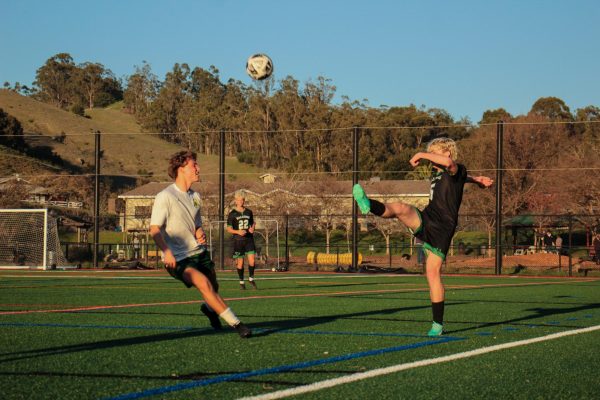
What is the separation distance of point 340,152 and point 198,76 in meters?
56.9

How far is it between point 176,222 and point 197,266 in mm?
458

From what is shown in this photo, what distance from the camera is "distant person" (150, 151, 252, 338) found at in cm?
816

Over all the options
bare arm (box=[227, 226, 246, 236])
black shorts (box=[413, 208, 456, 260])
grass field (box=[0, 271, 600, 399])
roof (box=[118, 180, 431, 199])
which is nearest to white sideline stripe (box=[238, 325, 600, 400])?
grass field (box=[0, 271, 600, 399])

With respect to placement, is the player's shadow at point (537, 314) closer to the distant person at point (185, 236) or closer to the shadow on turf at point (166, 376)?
the distant person at point (185, 236)

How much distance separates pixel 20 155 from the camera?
90.4 metres

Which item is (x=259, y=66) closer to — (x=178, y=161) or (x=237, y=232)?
(x=237, y=232)

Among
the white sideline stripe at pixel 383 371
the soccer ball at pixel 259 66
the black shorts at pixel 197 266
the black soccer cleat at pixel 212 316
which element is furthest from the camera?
the soccer ball at pixel 259 66

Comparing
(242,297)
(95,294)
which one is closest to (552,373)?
(242,297)

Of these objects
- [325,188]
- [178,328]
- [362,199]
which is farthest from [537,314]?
[325,188]

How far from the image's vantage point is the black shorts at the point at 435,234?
346 inches

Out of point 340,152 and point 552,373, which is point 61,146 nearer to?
point 340,152

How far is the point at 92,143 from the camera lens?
397 feet

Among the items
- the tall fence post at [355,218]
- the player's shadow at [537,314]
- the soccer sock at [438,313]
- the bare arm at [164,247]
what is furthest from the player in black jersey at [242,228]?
the tall fence post at [355,218]

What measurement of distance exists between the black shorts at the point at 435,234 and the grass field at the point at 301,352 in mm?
861
